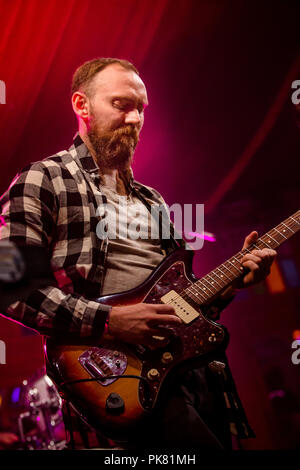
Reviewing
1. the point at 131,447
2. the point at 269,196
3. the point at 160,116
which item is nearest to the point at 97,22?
the point at 160,116

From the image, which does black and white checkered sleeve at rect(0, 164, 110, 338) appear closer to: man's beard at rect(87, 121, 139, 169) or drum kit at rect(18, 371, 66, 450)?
man's beard at rect(87, 121, 139, 169)

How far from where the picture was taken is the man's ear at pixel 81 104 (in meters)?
2.02

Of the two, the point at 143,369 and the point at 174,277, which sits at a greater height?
the point at 174,277

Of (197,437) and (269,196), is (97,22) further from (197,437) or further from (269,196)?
(269,196)

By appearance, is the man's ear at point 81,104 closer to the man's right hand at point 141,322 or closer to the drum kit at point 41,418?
the man's right hand at point 141,322

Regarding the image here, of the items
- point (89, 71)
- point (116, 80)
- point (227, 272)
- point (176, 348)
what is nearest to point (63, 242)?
point (176, 348)

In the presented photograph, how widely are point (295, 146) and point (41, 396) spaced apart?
5.33 metres

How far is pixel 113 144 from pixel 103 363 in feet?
3.68

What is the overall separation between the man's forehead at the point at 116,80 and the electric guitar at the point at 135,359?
3.20 feet

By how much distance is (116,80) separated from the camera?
196cm

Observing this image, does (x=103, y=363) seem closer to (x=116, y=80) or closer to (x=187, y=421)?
(x=187, y=421)

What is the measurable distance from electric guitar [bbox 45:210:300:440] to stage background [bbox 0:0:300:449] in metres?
1.94

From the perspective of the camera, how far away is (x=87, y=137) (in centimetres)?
199

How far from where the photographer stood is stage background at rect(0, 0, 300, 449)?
2.63 meters
